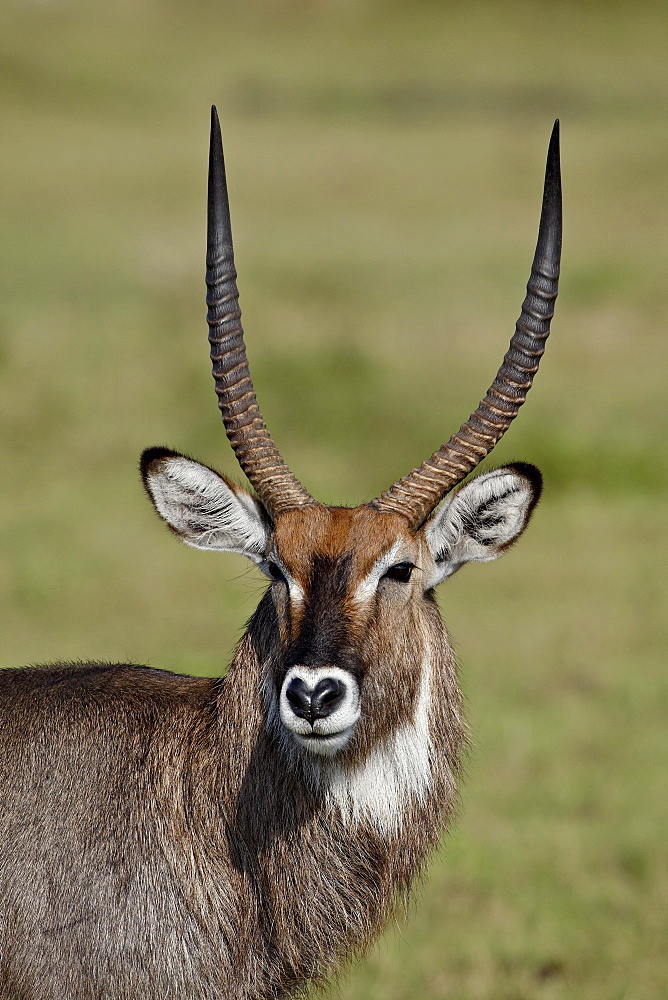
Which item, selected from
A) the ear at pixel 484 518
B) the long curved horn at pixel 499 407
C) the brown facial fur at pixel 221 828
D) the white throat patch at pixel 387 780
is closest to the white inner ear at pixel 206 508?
the brown facial fur at pixel 221 828

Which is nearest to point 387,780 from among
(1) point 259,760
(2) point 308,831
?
Result: (2) point 308,831

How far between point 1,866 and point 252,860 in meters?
0.93

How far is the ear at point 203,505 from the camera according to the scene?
499cm

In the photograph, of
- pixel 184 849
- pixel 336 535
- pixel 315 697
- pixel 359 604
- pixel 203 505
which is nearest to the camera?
pixel 315 697

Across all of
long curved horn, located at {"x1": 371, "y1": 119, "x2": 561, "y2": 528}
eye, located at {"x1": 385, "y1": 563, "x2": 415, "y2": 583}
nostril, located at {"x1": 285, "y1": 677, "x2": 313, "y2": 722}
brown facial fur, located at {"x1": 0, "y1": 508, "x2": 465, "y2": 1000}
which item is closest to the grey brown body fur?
brown facial fur, located at {"x1": 0, "y1": 508, "x2": 465, "y2": 1000}

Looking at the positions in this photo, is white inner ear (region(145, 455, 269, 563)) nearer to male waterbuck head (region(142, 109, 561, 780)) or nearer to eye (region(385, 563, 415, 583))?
male waterbuck head (region(142, 109, 561, 780))

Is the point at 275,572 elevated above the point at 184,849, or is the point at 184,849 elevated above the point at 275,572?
the point at 275,572

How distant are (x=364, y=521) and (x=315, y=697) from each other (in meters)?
0.84

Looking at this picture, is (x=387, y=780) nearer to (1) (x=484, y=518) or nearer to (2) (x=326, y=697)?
(2) (x=326, y=697)

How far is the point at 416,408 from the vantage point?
659 inches

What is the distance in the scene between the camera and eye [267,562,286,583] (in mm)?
4824

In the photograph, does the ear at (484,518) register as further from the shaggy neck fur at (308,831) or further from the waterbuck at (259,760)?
the shaggy neck fur at (308,831)

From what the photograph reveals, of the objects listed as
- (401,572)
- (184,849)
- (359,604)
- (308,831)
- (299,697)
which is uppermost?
(401,572)

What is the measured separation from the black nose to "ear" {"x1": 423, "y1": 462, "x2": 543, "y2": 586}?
0.97 meters
